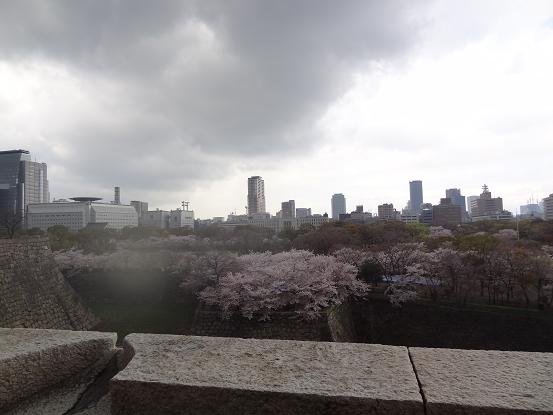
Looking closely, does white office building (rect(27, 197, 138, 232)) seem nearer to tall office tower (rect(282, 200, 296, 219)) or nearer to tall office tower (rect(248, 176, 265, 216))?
tall office tower (rect(248, 176, 265, 216))

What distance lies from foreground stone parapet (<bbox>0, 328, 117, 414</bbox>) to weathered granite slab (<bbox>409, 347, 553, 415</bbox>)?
Answer: 1.71m

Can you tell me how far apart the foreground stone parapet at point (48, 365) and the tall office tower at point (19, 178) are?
94.6 metres

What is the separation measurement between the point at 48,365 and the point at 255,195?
453 ft

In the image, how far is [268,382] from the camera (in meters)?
1.46

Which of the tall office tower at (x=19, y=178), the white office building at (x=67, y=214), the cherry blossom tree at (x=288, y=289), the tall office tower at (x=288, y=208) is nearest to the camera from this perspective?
the cherry blossom tree at (x=288, y=289)

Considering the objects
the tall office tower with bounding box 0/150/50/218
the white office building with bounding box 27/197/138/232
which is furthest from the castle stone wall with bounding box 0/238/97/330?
the tall office tower with bounding box 0/150/50/218

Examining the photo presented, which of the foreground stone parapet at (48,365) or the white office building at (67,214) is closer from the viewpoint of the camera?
the foreground stone parapet at (48,365)

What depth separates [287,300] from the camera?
14.6 meters

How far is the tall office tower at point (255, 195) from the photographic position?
13851cm

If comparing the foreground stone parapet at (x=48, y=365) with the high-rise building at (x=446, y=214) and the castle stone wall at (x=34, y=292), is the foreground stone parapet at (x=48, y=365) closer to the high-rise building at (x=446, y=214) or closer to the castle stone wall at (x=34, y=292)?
the castle stone wall at (x=34, y=292)

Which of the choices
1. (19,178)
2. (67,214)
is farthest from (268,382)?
(19,178)

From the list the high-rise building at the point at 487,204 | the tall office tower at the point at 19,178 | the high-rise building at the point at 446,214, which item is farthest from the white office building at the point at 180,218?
the high-rise building at the point at 487,204

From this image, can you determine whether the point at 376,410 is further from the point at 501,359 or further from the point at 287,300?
the point at 287,300

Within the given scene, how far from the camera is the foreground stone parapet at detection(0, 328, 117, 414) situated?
69.7 inches
